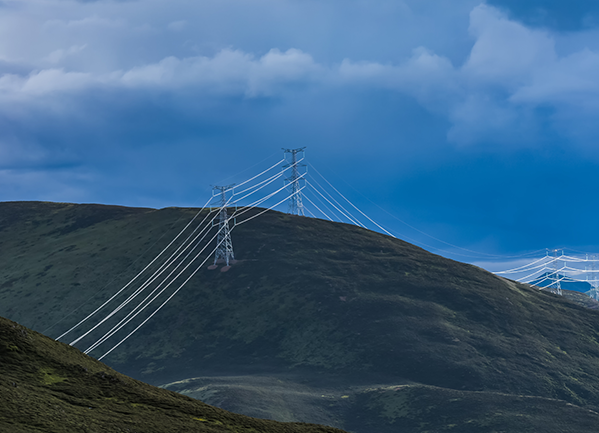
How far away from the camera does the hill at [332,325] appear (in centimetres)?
7838

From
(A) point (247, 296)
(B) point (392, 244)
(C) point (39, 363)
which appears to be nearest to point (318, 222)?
(B) point (392, 244)

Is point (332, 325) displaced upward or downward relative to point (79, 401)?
upward

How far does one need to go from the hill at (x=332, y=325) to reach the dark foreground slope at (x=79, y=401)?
47.1 meters

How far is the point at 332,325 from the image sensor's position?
352 feet

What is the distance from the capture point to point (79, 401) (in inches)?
917

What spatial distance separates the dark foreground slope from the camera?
20.9 meters

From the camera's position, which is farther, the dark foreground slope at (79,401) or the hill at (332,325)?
the hill at (332,325)

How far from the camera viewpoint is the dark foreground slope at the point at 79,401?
68.7ft

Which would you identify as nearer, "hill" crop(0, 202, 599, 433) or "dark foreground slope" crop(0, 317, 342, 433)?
"dark foreground slope" crop(0, 317, 342, 433)

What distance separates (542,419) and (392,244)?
75834 mm

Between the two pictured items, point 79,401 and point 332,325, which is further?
point 332,325

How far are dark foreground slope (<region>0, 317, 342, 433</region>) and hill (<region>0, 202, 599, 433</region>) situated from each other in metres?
47.1

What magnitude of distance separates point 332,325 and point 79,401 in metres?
86.2

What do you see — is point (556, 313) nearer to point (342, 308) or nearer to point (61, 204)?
point (342, 308)
